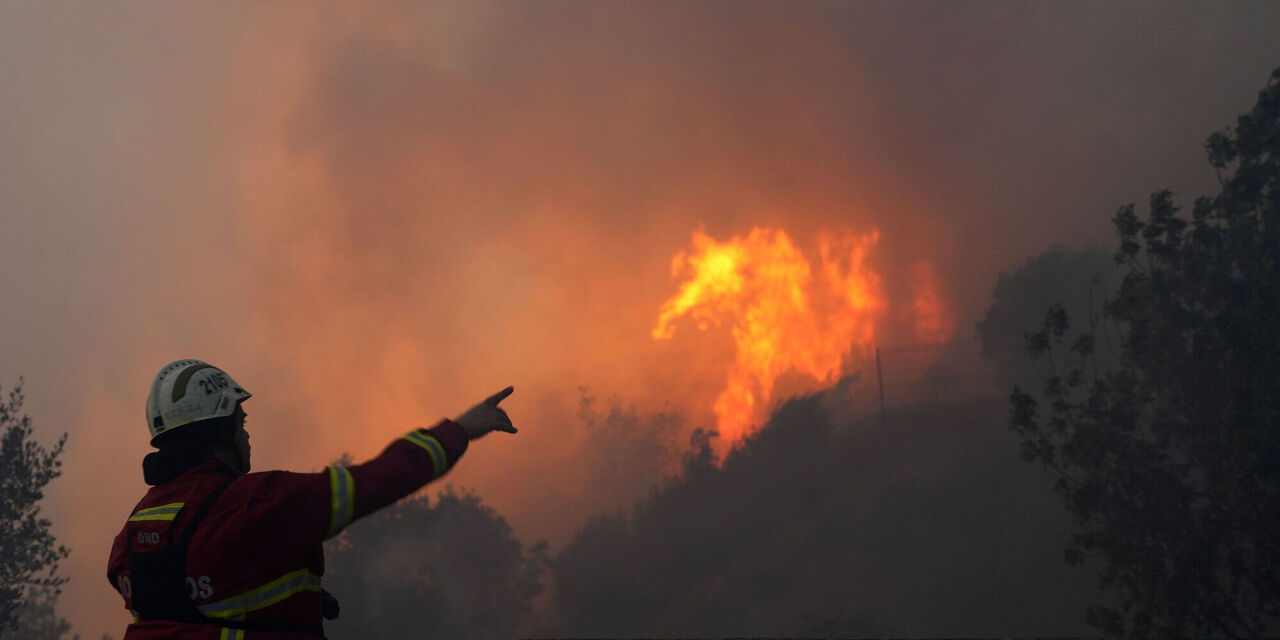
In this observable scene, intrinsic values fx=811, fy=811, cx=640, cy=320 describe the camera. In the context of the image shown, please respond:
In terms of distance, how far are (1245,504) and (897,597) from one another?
4889 cm

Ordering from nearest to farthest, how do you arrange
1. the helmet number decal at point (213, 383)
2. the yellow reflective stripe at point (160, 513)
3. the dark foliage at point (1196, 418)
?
the yellow reflective stripe at point (160, 513)
the helmet number decal at point (213, 383)
the dark foliage at point (1196, 418)

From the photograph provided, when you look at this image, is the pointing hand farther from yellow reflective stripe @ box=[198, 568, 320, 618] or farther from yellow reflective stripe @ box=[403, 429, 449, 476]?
yellow reflective stripe @ box=[198, 568, 320, 618]

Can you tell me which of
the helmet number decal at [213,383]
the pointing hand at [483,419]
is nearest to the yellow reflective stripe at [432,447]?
the pointing hand at [483,419]

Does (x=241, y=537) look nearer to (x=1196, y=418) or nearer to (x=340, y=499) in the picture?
(x=340, y=499)

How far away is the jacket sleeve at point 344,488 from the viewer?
2.98 metres

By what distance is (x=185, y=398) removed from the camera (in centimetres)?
357

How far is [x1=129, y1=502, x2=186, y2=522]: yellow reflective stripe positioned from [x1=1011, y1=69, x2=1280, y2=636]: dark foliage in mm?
30882

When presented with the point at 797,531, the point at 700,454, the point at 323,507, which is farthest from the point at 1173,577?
the point at 700,454

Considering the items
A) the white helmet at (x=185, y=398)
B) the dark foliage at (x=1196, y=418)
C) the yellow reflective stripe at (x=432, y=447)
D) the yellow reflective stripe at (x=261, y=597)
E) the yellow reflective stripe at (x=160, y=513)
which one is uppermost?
the dark foliage at (x=1196, y=418)

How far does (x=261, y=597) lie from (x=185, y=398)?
102 centimetres

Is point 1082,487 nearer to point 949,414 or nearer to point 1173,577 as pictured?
point 1173,577

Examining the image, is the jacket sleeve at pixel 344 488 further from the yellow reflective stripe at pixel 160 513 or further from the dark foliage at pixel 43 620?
the dark foliage at pixel 43 620

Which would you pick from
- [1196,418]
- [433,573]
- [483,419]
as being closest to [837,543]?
[433,573]

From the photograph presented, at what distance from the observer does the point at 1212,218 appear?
100 feet
